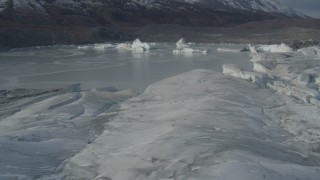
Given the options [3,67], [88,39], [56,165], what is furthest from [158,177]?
A: [88,39]

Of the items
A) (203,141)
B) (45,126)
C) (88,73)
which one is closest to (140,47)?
(88,73)

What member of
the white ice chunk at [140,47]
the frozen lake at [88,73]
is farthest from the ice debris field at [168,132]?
the white ice chunk at [140,47]

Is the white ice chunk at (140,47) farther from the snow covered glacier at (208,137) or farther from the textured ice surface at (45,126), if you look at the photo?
the snow covered glacier at (208,137)

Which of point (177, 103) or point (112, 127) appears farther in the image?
point (177, 103)

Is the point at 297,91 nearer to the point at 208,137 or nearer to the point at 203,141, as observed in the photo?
Answer: the point at 208,137

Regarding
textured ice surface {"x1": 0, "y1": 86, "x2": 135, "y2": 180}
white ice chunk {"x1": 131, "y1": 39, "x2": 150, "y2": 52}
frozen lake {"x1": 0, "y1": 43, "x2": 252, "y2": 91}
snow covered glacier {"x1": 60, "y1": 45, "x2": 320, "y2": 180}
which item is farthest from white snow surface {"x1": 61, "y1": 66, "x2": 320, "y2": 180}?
white ice chunk {"x1": 131, "y1": 39, "x2": 150, "y2": 52}

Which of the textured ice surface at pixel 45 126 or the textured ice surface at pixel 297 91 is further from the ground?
the textured ice surface at pixel 297 91

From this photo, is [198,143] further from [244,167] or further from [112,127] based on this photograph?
[112,127]
